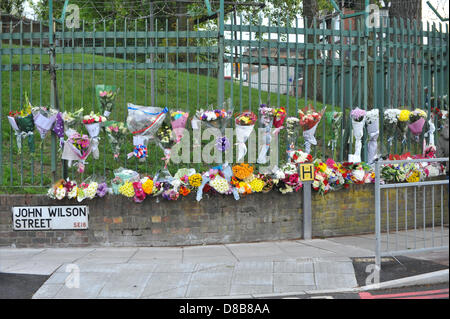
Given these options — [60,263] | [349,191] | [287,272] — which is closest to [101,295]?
[60,263]

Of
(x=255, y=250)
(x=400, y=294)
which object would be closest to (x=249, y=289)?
(x=400, y=294)

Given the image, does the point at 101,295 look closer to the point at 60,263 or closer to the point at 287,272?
the point at 60,263

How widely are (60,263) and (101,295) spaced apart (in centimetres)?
157

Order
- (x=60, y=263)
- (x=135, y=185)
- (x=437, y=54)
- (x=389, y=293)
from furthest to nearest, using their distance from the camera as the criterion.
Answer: (x=437, y=54)
(x=135, y=185)
(x=60, y=263)
(x=389, y=293)

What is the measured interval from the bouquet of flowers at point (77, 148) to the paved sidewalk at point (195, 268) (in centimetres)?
149

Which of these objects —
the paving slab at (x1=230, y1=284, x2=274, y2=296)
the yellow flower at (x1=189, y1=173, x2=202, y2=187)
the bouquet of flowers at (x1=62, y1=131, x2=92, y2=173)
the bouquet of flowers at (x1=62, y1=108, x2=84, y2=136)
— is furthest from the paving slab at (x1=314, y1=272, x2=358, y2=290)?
the bouquet of flowers at (x1=62, y1=108, x2=84, y2=136)

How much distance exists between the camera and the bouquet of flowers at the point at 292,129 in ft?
30.7

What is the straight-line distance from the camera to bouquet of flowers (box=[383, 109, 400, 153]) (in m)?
9.99

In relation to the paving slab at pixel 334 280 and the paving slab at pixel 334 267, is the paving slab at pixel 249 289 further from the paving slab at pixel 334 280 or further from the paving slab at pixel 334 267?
the paving slab at pixel 334 267

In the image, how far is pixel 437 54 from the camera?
11.0 m

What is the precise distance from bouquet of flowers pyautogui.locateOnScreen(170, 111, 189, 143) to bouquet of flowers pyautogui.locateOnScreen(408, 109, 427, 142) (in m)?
4.39

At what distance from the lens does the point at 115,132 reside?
8.88 metres

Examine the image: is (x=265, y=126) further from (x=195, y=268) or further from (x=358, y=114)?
(x=195, y=268)

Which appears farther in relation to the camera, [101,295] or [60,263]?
[60,263]
